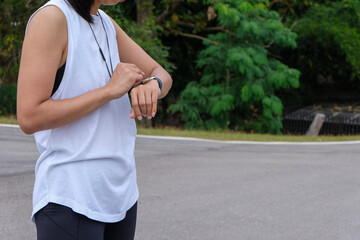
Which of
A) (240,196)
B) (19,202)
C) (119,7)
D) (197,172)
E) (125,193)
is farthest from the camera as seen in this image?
(119,7)

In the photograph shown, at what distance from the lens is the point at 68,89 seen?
1447 millimetres

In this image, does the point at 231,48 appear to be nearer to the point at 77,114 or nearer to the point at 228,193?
the point at 228,193

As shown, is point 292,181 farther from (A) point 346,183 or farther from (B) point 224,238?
(B) point 224,238

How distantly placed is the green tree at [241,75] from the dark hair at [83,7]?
15.4 m

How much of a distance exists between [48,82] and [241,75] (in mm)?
17220

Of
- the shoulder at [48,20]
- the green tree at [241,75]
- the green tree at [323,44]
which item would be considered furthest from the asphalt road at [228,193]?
the green tree at [323,44]

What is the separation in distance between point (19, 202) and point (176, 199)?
1676mm

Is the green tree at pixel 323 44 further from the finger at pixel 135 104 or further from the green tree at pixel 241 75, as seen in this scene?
the finger at pixel 135 104

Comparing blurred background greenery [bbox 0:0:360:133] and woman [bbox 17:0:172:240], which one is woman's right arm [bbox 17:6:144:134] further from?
blurred background greenery [bbox 0:0:360:133]

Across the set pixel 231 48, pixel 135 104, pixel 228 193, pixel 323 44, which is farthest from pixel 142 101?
pixel 323 44

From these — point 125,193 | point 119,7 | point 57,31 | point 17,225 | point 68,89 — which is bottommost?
point 17,225

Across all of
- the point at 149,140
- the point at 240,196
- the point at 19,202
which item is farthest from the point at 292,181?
Answer: the point at 149,140

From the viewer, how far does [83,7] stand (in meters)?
1.49

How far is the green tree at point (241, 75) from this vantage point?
17.2m
